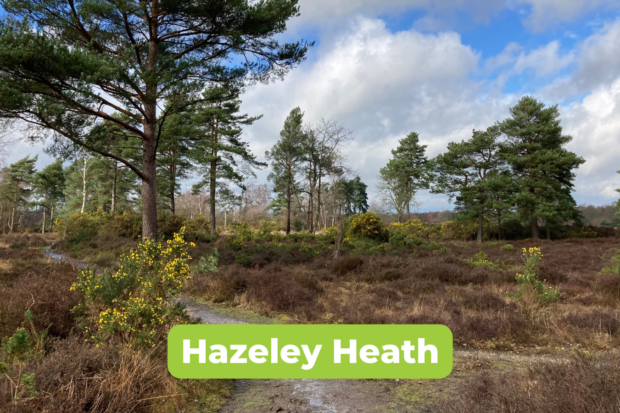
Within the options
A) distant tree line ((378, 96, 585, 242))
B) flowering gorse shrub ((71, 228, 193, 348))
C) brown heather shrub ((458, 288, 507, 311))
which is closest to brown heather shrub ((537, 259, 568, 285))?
brown heather shrub ((458, 288, 507, 311))

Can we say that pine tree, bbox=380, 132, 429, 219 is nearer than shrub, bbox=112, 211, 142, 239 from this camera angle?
No

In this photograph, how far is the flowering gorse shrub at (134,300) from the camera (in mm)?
3912

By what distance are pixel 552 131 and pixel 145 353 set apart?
116ft

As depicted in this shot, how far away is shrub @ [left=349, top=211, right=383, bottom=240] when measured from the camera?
2288cm

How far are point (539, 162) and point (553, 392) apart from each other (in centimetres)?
3279

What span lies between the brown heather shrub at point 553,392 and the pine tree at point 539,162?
93.8ft

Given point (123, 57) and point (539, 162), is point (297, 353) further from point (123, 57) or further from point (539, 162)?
point (539, 162)

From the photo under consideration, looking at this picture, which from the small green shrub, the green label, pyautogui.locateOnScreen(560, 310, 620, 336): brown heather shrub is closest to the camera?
the green label

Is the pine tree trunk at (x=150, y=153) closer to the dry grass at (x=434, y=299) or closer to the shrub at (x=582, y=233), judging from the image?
the dry grass at (x=434, y=299)

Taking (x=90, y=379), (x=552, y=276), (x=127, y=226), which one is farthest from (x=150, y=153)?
(x=552, y=276)

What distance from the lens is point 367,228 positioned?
22.9 m

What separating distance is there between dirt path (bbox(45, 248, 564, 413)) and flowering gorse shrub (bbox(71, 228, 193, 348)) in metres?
1.19

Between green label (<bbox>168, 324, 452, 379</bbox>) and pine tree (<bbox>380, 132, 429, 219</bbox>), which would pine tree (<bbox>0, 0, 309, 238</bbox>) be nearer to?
green label (<bbox>168, 324, 452, 379</bbox>)

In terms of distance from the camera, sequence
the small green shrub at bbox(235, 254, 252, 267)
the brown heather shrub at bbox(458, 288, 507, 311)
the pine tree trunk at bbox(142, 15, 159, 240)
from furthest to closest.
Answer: the small green shrub at bbox(235, 254, 252, 267)
the pine tree trunk at bbox(142, 15, 159, 240)
the brown heather shrub at bbox(458, 288, 507, 311)
